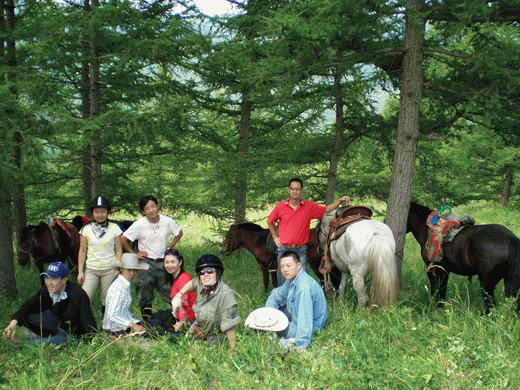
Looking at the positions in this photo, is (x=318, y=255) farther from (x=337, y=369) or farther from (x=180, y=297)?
(x=337, y=369)

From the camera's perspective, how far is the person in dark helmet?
3.99m

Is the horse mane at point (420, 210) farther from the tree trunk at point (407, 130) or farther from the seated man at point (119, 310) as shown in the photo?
the seated man at point (119, 310)

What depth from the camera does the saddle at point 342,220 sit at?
562 centimetres

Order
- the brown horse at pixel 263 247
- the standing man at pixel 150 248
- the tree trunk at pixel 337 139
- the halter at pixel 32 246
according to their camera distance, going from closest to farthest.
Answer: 1. the standing man at pixel 150 248
2. the brown horse at pixel 263 247
3. the halter at pixel 32 246
4. the tree trunk at pixel 337 139

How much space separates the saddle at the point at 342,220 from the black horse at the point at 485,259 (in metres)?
1.23

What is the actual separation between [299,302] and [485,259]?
2623 millimetres

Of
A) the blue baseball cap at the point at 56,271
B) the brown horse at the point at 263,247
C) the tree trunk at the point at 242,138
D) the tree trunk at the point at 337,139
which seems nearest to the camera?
the blue baseball cap at the point at 56,271

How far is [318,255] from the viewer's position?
23.0 ft

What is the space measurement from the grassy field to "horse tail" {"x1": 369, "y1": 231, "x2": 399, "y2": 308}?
0.95ft

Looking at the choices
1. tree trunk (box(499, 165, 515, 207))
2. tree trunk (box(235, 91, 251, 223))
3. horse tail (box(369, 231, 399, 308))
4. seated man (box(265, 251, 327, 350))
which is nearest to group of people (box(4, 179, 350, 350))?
seated man (box(265, 251, 327, 350))

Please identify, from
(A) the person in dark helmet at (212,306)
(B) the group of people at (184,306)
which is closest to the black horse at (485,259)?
(B) the group of people at (184,306)

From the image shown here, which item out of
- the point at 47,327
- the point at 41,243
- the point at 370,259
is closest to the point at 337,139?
the point at 370,259

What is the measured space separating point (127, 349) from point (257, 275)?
4868 millimetres

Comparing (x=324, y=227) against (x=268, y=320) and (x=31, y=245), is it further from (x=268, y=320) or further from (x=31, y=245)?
(x=31, y=245)
